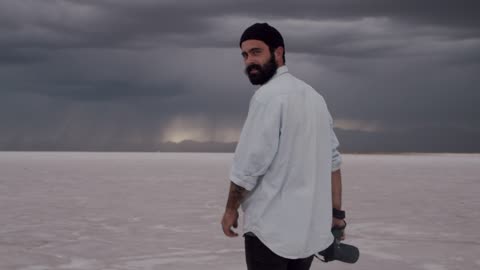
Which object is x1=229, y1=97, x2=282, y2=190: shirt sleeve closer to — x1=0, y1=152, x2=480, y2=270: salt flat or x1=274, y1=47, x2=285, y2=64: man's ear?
x1=274, y1=47, x2=285, y2=64: man's ear

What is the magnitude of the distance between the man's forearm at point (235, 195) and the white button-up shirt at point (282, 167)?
0.10 feet

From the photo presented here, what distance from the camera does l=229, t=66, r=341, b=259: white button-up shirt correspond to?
253cm

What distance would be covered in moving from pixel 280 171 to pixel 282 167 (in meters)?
0.02

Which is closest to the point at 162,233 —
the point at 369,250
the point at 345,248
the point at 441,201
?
the point at 369,250

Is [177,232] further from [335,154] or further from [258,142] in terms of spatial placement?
[258,142]

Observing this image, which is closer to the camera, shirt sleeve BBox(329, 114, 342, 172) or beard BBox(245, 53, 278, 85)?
beard BBox(245, 53, 278, 85)

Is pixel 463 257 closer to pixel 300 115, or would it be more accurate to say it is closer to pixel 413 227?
pixel 413 227

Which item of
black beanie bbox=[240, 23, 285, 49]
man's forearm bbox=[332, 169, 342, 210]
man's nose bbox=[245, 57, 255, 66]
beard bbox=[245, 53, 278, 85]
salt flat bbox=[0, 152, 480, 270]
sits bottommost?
salt flat bbox=[0, 152, 480, 270]

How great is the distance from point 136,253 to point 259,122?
12.9ft

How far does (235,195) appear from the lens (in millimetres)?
2611

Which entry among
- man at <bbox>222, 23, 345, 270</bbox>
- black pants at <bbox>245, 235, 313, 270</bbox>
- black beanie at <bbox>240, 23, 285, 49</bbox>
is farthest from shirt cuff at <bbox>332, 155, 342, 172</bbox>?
black beanie at <bbox>240, 23, 285, 49</bbox>

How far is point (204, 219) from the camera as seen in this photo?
8.90 metres

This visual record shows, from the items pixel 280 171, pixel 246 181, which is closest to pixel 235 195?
pixel 246 181

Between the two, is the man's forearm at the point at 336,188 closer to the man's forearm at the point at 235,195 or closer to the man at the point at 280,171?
the man at the point at 280,171
